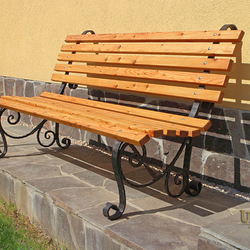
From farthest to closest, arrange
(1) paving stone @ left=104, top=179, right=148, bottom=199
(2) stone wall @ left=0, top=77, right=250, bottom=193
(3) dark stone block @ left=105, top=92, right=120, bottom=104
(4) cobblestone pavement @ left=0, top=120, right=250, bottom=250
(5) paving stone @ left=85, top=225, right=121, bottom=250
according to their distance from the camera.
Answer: (3) dark stone block @ left=105, top=92, right=120, bottom=104, (2) stone wall @ left=0, top=77, right=250, bottom=193, (1) paving stone @ left=104, top=179, right=148, bottom=199, (5) paving stone @ left=85, top=225, right=121, bottom=250, (4) cobblestone pavement @ left=0, top=120, right=250, bottom=250

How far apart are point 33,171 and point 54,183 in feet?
1.12

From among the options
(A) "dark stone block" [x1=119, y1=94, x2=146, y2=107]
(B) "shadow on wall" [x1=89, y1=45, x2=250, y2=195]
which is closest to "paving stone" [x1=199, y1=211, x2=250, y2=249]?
(B) "shadow on wall" [x1=89, y1=45, x2=250, y2=195]

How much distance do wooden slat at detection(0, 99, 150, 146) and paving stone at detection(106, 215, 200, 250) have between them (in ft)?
1.55

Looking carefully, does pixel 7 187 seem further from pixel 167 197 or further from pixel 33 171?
pixel 167 197

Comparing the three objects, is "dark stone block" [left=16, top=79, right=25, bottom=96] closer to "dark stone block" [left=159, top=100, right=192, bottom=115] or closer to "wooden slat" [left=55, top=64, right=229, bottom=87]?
"wooden slat" [left=55, top=64, right=229, bottom=87]

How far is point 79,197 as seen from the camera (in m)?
2.31

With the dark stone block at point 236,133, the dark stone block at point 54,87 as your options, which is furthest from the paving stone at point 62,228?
the dark stone block at point 54,87

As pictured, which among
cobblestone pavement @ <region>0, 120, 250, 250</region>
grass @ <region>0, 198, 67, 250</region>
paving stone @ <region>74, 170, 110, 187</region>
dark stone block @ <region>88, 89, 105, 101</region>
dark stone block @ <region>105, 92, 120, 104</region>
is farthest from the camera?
dark stone block @ <region>88, 89, 105, 101</region>

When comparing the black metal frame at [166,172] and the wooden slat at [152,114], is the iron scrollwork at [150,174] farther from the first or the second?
the wooden slat at [152,114]

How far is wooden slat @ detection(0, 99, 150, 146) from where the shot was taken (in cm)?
184

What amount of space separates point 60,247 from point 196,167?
124 cm

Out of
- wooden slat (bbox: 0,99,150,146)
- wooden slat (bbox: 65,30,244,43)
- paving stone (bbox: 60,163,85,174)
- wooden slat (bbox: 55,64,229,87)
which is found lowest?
paving stone (bbox: 60,163,85,174)

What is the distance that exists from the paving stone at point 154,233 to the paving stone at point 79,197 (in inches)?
13.1

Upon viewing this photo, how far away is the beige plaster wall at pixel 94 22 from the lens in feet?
8.49
